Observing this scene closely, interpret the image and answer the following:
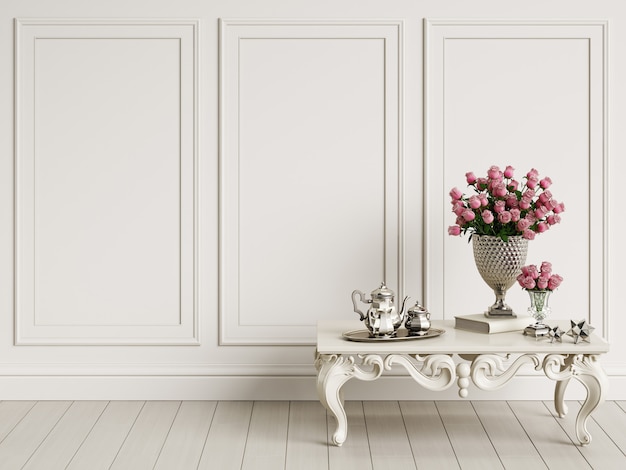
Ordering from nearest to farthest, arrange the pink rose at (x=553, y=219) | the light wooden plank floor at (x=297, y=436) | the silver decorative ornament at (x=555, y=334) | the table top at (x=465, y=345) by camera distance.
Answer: the light wooden plank floor at (x=297, y=436) → the table top at (x=465, y=345) → the silver decorative ornament at (x=555, y=334) → the pink rose at (x=553, y=219)

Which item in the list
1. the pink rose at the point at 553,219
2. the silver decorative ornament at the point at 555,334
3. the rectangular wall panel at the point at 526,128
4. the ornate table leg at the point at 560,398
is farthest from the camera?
the rectangular wall panel at the point at 526,128

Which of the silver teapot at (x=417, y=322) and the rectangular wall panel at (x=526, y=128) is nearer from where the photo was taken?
the silver teapot at (x=417, y=322)

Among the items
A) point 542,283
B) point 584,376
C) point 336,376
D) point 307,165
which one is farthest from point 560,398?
point 307,165

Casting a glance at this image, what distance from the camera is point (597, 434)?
10.1 ft

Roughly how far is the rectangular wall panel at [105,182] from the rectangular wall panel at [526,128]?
127 cm

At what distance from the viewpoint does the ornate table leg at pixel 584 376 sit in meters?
2.91

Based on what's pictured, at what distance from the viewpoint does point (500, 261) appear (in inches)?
124

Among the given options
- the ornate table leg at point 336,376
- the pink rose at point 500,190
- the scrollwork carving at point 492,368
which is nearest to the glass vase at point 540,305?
the scrollwork carving at point 492,368

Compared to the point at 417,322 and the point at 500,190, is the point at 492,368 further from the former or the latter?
the point at 500,190

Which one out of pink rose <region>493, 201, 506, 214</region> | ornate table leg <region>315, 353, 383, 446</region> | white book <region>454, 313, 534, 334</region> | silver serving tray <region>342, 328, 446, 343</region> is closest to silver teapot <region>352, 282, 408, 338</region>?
silver serving tray <region>342, 328, 446, 343</region>

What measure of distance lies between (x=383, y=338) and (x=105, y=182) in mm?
1662

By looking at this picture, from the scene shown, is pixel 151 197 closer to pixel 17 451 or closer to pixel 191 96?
pixel 191 96

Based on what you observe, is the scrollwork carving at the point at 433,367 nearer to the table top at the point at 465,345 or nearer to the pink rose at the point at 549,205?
the table top at the point at 465,345

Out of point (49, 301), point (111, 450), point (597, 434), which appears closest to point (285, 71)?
point (49, 301)
